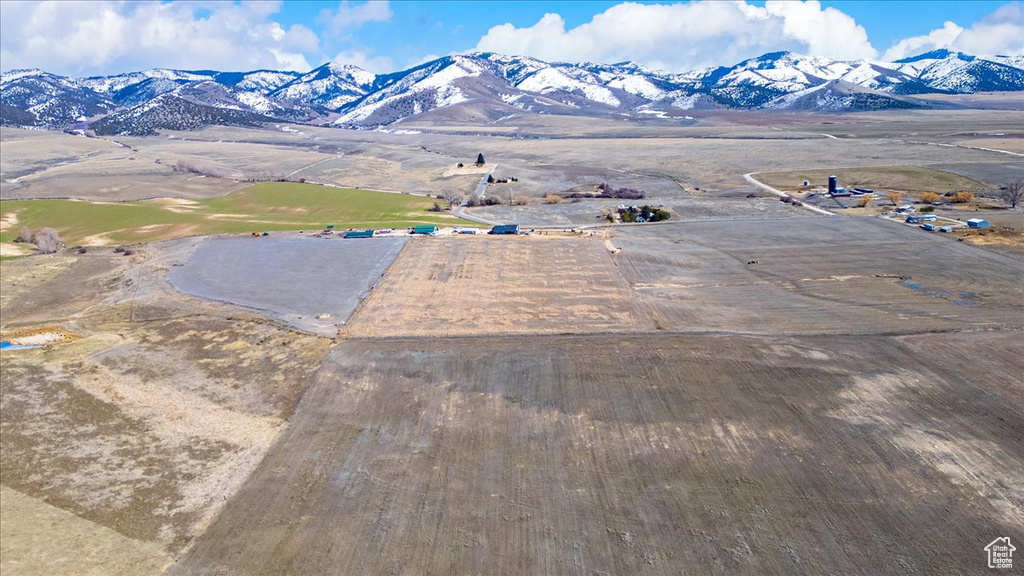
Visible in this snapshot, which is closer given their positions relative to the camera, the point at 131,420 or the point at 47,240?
the point at 131,420

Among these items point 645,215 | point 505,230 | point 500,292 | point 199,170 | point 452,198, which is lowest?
point 500,292

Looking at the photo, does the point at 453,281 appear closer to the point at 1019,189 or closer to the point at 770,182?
the point at 770,182

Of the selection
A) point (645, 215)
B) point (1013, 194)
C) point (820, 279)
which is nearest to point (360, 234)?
point (645, 215)

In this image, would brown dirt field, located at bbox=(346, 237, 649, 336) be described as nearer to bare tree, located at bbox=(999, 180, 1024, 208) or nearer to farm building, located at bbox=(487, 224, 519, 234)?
farm building, located at bbox=(487, 224, 519, 234)

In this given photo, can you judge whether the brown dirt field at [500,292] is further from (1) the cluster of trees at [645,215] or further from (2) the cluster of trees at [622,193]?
(2) the cluster of trees at [622,193]

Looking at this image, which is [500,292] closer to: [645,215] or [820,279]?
[820,279]

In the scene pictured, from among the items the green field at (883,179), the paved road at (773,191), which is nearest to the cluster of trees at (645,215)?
the paved road at (773,191)

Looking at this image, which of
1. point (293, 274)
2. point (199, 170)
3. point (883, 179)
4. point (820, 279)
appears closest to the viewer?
point (820, 279)

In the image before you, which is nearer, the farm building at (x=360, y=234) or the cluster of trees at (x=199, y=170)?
the farm building at (x=360, y=234)
